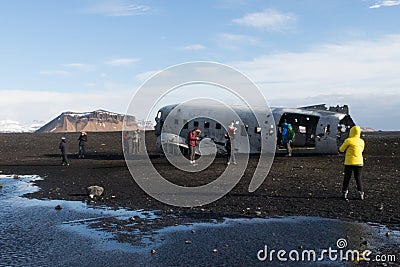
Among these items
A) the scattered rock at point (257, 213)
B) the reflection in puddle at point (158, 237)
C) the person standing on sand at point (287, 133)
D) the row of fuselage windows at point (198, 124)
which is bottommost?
the reflection in puddle at point (158, 237)

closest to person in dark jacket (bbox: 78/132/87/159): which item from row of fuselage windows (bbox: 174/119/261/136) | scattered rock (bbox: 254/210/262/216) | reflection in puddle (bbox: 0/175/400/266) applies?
row of fuselage windows (bbox: 174/119/261/136)

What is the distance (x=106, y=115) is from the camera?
4515 inches

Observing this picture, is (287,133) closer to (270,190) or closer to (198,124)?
(198,124)

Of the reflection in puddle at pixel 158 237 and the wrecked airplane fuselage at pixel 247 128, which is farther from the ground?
the wrecked airplane fuselage at pixel 247 128

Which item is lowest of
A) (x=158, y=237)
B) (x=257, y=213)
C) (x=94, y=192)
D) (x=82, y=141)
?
(x=158, y=237)

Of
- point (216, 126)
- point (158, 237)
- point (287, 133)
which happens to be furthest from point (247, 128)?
point (158, 237)

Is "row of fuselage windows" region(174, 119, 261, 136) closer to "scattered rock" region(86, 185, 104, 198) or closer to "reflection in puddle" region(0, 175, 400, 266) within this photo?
"scattered rock" region(86, 185, 104, 198)

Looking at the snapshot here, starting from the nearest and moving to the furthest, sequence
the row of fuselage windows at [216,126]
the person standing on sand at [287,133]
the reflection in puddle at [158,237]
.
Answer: the reflection in puddle at [158,237] < the person standing on sand at [287,133] < the row of fuselage windows at [216,126]

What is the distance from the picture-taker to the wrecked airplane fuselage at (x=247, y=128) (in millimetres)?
27844

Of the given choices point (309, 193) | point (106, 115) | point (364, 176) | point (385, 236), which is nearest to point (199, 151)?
point (364, 176)

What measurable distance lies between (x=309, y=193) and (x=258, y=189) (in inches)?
77.4

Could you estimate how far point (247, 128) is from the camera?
28.8m

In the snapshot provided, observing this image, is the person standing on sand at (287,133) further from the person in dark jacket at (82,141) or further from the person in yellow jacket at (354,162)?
the person in dark jacket at (82,141)

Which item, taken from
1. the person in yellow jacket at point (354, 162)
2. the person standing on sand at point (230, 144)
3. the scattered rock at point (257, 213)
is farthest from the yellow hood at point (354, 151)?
the person standing on sand at point (230, 144)
